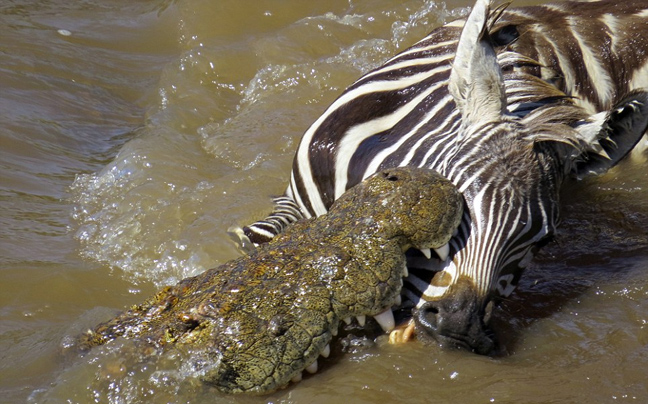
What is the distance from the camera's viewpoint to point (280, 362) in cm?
276

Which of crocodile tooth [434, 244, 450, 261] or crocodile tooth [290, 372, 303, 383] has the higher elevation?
crocodile tooth [434, 244, 450, 261]

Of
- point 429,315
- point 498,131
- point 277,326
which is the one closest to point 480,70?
point 498,131

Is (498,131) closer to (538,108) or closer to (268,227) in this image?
(538,108)

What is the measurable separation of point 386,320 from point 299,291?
448 mm

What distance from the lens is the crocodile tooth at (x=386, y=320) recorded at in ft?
10.0

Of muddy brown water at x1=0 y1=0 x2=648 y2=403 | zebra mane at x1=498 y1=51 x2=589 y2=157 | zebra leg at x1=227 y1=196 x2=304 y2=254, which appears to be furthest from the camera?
zebra leg at x1=227 y1=196 x2=304 y2=254

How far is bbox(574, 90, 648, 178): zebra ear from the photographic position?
3414 mm

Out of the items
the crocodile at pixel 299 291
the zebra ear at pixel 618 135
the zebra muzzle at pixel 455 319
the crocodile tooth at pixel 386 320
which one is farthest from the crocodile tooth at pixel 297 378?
the zebra ear at pixel 618 135

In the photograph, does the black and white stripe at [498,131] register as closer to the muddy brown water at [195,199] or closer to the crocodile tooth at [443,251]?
the crocodile tooth at [443,251]

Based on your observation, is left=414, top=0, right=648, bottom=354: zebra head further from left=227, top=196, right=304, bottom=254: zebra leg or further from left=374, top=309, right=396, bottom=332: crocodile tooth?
left=227, top=196, right=304, bottom=254: zebra leg

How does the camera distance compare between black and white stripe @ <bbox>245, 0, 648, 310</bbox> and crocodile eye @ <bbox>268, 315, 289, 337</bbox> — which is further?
black and white stripe @ <bbox>245, 0, 648, 310</bbox>

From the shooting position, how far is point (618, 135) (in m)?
3.54

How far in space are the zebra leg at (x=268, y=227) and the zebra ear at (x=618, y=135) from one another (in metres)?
1.74

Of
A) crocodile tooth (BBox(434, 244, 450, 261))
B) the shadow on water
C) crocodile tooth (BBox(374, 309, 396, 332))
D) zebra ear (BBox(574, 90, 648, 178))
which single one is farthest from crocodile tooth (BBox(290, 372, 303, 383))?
zebra ear (BBox(574, 90, 648, 178))
